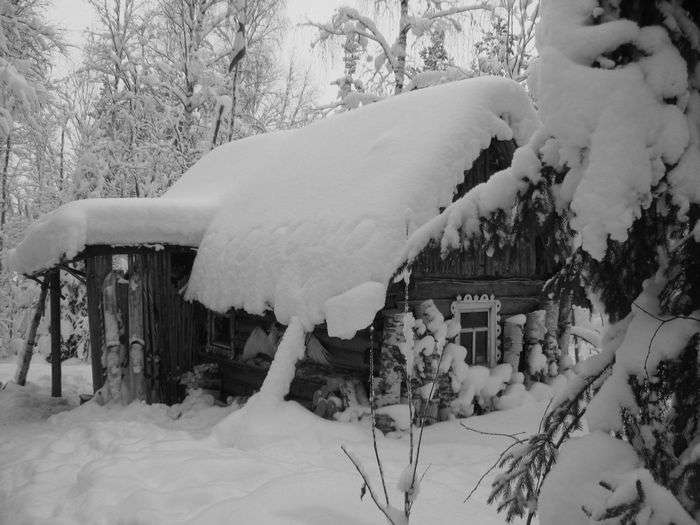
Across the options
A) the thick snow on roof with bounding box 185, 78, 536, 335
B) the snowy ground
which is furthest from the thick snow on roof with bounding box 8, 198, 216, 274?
the snowy ground

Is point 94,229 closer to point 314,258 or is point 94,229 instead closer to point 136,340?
point 136,340

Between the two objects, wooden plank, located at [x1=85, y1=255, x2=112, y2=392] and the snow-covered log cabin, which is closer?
the snow-covered log cabin

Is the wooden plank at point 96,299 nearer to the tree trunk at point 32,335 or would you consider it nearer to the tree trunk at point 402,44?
the tree trunk at point 32,335

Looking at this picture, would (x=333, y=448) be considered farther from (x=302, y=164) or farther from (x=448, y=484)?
(x=302, y=164)

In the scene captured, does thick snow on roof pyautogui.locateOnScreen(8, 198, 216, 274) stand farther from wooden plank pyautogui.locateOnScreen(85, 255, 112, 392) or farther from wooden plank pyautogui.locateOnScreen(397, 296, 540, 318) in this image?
wooden plank pyautogui.locateOnScreen(397, 296, 540, 318)

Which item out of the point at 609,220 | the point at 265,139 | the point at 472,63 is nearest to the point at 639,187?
the point at 609,220

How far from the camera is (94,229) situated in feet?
25.9

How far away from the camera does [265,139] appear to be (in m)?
11.8

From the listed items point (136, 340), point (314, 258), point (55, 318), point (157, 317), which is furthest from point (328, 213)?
point (55, 318)

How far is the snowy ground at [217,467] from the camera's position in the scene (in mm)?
3633

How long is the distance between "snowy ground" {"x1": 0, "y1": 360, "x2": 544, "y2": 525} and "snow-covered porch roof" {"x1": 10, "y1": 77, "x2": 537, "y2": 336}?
1.35 meters

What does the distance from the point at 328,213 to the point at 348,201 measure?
0.33m

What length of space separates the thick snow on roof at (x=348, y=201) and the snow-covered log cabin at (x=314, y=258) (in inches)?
0.8

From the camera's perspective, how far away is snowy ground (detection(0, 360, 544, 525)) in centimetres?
363
